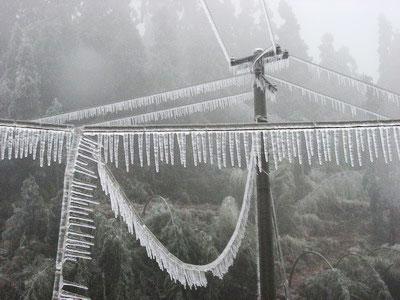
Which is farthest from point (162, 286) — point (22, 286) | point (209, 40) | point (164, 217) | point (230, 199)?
point (209, 40)

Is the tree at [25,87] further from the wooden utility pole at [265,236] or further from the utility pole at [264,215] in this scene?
the wooden utility pole at [265,236]

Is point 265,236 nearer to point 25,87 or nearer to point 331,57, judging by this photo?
point 25,87

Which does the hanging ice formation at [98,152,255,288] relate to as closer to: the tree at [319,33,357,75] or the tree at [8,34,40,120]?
the tree at [8,34,40,120]

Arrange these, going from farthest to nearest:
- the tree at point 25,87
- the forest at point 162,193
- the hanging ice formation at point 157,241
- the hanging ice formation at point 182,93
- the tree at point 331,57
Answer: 1. the tree at point 331,57
2. the tree at point 25,87
3. the forest at point 162,193
4. the hanging ice formation at point 182,93
5. the hanging ice formation at point 157,241

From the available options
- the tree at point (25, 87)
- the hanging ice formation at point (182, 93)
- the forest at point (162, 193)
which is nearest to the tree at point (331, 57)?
the forest at point (162, 193)

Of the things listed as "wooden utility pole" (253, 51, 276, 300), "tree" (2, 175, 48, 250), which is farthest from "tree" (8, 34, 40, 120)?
"wooden utility pole" (253, 51, 276, 300)

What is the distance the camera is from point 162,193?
1130 cm

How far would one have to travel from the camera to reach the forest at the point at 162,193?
25.4 ft

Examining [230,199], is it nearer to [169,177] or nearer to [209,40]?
[169,177]

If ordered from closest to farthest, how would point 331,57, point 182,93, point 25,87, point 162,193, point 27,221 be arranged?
point 182,93
point 27,221
point 25,87
point 162,193
point 331,57

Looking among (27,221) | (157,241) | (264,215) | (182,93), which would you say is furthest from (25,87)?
(264,215)

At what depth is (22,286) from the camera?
7.84m

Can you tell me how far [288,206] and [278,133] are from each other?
7.91m

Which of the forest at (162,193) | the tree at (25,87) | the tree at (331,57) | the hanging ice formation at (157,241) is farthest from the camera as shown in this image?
the tree at (331,57)
